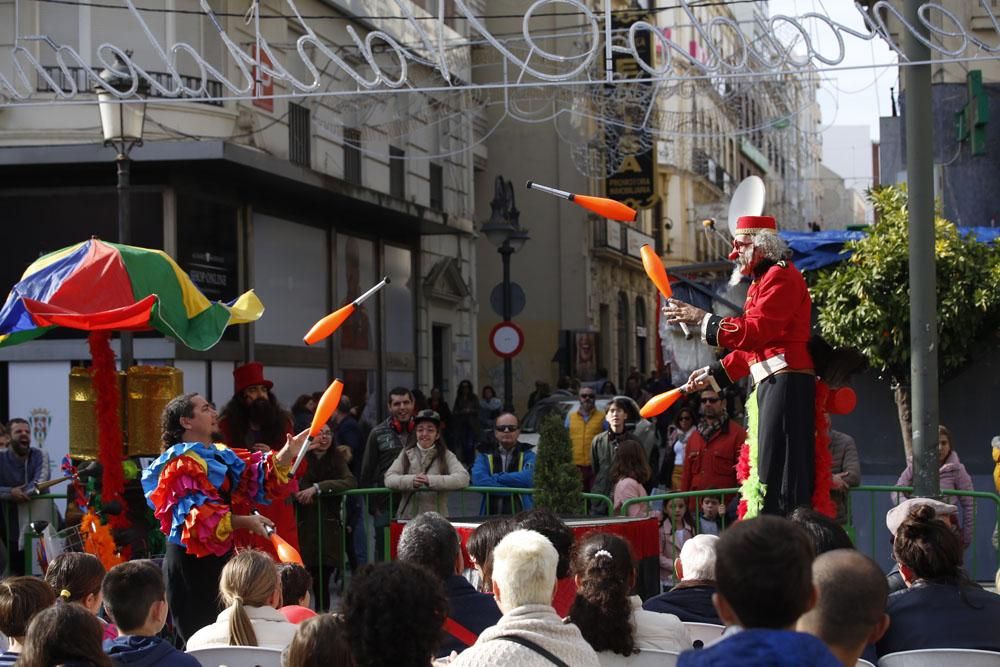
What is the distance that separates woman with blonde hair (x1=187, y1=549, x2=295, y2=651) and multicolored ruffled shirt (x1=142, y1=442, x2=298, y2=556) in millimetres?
1128

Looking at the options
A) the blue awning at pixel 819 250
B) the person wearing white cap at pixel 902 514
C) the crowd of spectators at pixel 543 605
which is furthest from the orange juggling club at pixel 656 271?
the blue awning at pixel 819 250

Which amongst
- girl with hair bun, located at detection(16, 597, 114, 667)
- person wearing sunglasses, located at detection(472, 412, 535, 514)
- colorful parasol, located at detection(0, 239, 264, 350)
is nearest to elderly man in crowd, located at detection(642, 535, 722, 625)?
girl with hair bun, located at detection(16, 597, 114, 667)

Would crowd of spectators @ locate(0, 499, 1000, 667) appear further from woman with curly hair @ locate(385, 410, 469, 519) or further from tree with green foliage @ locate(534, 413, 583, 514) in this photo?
woman with curly hair @ locate(385, 410, 469, 519)

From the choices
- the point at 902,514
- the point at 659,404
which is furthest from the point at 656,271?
the point at 902,514

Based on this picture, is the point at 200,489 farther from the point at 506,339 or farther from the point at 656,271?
the point at 506,339

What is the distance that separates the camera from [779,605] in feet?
8.84

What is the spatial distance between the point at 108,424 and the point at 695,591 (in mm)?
4603

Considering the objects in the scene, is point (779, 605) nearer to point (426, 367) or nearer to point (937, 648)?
point (937, 648)

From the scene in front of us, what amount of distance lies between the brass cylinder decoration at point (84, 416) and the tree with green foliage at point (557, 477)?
9.08 ft

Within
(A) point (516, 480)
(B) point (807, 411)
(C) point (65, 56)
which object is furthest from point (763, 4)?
(C) point (65, 56)

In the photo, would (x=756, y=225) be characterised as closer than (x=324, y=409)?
Yes

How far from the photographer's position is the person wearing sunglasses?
402 inches

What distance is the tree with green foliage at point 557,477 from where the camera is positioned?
376 inches

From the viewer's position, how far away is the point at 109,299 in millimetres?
8688
